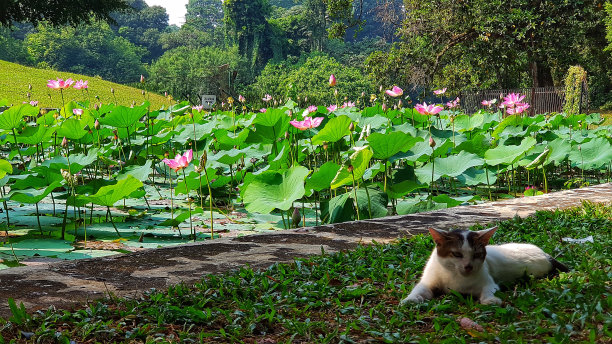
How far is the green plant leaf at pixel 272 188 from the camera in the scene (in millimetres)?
3680

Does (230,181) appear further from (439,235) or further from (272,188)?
→ (439,235)

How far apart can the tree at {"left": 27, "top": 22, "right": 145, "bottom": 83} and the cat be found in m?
46.3

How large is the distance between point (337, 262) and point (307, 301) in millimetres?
468

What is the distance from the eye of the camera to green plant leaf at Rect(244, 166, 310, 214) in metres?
3.68

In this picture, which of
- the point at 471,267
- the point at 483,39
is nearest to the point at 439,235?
the point at 471,267

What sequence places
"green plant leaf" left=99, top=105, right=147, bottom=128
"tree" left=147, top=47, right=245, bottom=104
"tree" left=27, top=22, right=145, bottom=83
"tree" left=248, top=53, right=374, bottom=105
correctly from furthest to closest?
"tree" left=27, top=22, right=145, bottom=83, "tree" left=147, top=47, right=245, bottom=104, "tree" left=248, top=53, right=374, bottom=105, "green plant leaf" left=99, top=105, right=147, bottom=128

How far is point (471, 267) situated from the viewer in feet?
6.15

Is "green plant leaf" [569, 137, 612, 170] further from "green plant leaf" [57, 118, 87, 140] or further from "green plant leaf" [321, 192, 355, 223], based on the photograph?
"green plant leaf" [57, 118, 87, 140]

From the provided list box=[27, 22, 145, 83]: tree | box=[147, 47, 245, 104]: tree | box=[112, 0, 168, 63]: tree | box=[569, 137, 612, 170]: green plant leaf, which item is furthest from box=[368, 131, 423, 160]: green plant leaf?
box=[112, 0, 168, 63]: tree

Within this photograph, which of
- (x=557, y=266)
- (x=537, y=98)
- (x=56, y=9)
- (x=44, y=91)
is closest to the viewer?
(x=557, y=266)

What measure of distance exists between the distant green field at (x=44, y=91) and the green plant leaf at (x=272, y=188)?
43.8 ft

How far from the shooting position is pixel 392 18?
22.4m

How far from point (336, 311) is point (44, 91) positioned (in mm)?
20135

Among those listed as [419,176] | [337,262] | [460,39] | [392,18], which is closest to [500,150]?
[419,176]
